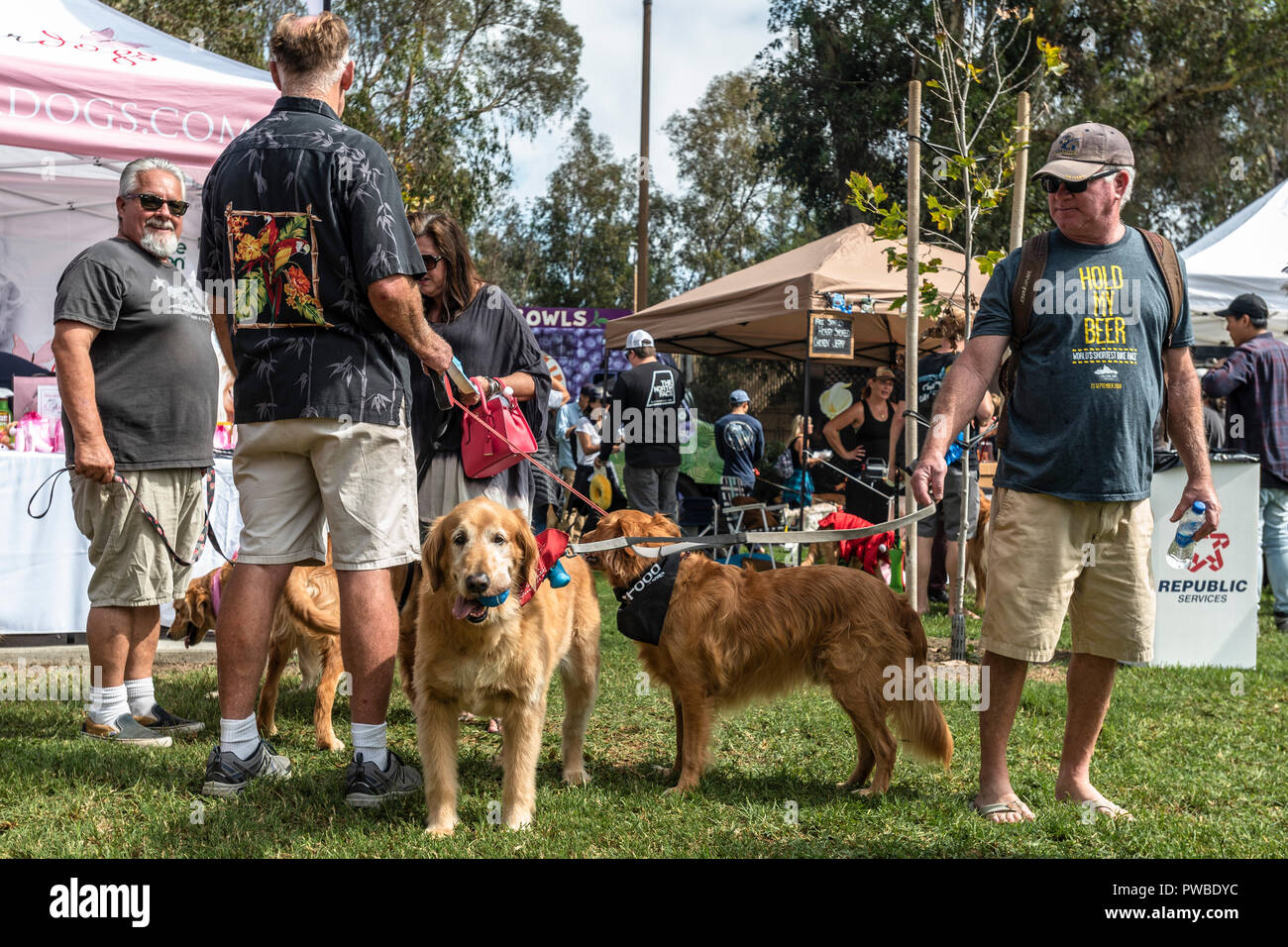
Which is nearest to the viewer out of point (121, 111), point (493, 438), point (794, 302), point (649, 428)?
point (493, 438)

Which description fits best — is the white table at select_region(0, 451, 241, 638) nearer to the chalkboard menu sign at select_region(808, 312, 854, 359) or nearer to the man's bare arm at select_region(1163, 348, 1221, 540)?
the man's bare arm at select_region(1163, 348, 1221, 540)

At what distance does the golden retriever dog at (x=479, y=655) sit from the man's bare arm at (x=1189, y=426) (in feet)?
7.09

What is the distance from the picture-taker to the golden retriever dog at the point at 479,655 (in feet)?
10.2

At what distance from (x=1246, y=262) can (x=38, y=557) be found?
34.3 ft

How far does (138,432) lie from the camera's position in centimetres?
412

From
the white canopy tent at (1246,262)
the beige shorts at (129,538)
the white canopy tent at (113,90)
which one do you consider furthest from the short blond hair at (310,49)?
the white canopy tent at (1246,262)

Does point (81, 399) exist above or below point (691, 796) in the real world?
above

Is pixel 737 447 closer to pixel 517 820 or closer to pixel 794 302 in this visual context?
pixel 794 302

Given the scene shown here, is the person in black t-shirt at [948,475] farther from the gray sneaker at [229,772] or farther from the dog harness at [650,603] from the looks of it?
the gray sneaker at [229,772]

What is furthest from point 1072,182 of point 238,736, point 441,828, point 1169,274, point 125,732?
point 125,732

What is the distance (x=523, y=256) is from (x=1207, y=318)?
28.0m

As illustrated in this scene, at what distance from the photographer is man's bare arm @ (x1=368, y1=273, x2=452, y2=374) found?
3.12 metres

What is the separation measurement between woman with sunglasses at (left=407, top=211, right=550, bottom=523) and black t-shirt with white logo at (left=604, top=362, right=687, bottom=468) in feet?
16.7
